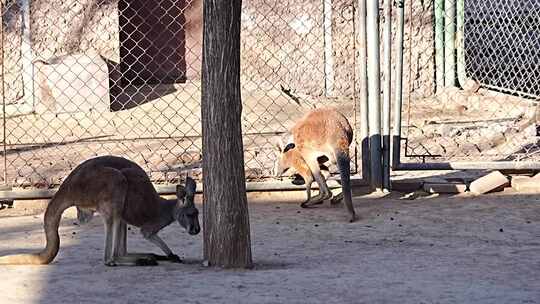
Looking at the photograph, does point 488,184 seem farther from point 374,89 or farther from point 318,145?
point 318,145

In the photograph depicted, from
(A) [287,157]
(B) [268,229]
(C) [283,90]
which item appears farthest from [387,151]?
(C) [283,90]

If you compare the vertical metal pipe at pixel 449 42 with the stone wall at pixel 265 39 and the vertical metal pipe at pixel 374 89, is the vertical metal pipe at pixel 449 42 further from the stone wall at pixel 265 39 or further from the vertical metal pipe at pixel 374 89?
the vertical metal pipe at pixel 374 89

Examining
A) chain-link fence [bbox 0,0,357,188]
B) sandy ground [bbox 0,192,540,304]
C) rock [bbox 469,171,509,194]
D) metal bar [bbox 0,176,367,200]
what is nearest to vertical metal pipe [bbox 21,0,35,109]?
chain-link fence [bbox 0,0,357,188]

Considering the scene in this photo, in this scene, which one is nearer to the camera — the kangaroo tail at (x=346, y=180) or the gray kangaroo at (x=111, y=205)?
the gray kangaroo at (x=111, y=205)

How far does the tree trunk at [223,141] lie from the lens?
5.05m

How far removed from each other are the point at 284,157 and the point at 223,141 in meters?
2.65

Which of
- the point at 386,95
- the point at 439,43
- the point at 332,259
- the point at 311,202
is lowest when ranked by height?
the point at 332,259

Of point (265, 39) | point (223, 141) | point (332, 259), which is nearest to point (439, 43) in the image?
point (265, 39)

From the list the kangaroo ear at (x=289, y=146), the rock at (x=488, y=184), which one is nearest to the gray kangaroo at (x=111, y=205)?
the kangaroo ear at (x=289, y=146)

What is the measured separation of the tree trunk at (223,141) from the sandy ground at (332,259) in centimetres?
15

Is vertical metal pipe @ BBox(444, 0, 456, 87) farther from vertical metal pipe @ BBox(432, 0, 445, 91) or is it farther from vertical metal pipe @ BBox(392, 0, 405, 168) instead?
vertical metal pipe @ BBox(392, 0, 405, 168)

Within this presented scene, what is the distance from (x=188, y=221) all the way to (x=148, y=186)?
0.30 m

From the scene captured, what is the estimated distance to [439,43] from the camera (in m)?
14.0

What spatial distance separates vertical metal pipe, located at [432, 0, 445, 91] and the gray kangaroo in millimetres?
8933
